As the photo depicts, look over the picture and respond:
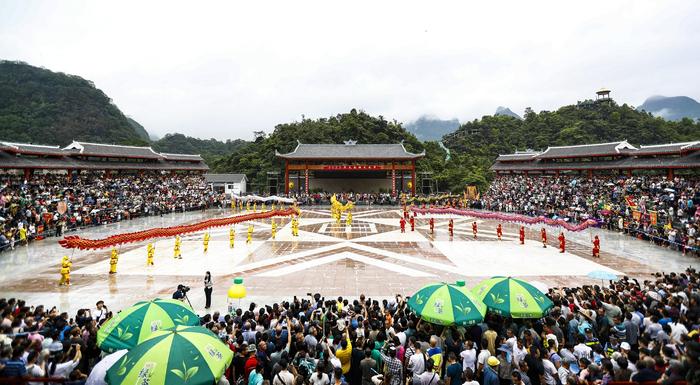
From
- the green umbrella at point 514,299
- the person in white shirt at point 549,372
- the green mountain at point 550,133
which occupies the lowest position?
the person in white shirt at point 549,372

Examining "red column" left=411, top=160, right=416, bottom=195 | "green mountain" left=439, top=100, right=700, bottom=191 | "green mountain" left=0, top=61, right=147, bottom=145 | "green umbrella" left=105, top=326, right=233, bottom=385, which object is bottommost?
"green umbrella" left=105, top=326, right=233, bottom=385

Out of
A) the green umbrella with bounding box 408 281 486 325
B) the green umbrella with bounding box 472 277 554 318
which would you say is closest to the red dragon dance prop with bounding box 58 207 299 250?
the green umbrella with bounding box 408 281 486 325

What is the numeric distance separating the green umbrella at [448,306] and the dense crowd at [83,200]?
69.4 feet

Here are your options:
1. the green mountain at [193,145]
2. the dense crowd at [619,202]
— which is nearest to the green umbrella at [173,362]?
the dense crowd at [619,202]

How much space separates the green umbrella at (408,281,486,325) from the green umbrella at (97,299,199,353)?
4108 mm

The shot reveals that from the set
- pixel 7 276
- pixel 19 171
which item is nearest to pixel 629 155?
pixel 7 276

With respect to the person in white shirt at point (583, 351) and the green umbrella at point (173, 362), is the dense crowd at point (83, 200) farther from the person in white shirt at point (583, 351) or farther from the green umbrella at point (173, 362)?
the person in white shirt at point (583, 351)

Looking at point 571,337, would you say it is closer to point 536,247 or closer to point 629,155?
point 536,247

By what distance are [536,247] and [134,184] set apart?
1458 inches

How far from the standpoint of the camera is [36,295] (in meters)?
10.7

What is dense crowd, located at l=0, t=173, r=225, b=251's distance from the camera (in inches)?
817

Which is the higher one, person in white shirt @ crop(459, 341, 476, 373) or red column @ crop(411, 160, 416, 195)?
red column @ crop(411, 160, 416, 195)

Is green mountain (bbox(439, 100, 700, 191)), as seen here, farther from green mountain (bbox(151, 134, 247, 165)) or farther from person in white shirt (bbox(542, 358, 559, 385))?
green mountain (bbox(151, 134, 247, 165))

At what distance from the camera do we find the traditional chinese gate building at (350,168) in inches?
1687
